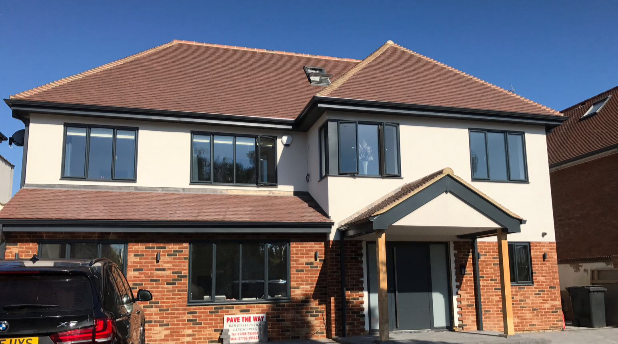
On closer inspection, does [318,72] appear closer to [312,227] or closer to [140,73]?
[140,73]

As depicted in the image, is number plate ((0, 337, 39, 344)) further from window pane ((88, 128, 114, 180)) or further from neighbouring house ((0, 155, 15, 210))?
neighbouring house ((0, 155, 15, 210))

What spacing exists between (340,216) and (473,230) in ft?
9.95

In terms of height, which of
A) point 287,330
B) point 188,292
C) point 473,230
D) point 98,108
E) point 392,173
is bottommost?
point 287,330

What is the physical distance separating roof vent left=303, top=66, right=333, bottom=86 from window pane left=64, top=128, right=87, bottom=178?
6.84 meters

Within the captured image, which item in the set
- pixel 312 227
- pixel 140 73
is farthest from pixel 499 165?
pixel 140 73

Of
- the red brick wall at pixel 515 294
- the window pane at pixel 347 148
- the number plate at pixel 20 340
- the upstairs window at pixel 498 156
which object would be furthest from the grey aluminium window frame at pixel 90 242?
the upstairs window at pixel 498 156

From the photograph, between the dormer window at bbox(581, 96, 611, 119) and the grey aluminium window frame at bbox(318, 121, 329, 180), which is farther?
the dormer window at bbox(581, 96, 611, 119)

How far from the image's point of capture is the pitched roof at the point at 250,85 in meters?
13.7

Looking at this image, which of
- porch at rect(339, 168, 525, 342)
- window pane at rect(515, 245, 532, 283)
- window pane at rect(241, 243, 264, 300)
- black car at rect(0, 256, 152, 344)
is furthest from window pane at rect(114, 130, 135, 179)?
window pane at rect(515, 245, 532, 283)

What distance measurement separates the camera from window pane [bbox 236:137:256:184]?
14211 mm

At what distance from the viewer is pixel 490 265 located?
13930 mm

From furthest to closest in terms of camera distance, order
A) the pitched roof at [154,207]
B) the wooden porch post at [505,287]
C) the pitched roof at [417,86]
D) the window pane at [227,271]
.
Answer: the pitched roof at [417,86], the window pane at [227,271], the wooden porch post at [505,287], the pitched roof at [154,207]

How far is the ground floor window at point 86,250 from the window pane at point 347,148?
525 centimetres

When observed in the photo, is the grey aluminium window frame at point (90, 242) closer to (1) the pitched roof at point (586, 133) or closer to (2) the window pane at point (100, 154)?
(2) the window pane at point (100, 154)
